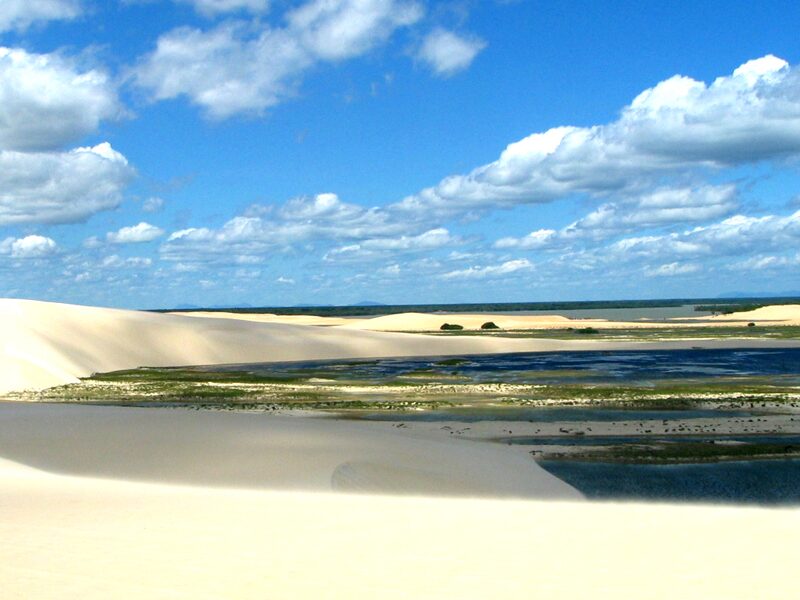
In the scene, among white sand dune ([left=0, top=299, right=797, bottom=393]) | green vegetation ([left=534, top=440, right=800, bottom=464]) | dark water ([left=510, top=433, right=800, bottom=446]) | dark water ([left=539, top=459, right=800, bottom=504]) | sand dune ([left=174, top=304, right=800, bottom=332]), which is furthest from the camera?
sand dune ([left=174, top=304, right=800, bottom=332])

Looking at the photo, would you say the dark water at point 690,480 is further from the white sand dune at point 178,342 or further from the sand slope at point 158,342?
the white sand dune at point 178,342

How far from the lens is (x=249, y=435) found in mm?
19969

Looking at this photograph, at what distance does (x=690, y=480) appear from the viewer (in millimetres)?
16500

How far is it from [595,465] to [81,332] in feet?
140

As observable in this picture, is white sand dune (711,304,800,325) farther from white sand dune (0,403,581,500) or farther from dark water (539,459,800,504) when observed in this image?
white sand dune (0,403,581,500)

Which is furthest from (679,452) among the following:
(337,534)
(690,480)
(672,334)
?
(672,334)

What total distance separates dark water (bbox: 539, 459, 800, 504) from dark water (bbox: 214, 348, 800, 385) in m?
18.6

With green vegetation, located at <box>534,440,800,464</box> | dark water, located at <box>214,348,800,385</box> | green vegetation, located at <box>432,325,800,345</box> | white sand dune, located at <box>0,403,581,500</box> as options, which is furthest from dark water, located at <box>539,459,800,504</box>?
green vegetation, located at <box>432,325,800,345</box>

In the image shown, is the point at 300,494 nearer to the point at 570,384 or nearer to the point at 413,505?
the point at 413,505

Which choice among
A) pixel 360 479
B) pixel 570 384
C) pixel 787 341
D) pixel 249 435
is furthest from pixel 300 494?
pixel 787 341

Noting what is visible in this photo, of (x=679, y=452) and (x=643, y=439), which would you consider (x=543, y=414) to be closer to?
(x=643, y=439)

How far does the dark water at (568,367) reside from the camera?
129 ft

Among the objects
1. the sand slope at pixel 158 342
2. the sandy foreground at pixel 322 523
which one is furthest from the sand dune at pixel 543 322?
the sandy foreground at pixel 322 523

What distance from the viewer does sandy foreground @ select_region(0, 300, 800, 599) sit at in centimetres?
836
